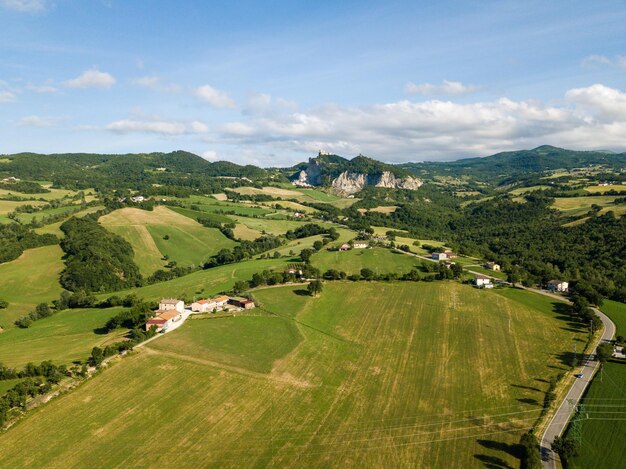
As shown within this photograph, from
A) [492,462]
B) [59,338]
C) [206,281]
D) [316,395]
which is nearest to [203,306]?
[206,281]

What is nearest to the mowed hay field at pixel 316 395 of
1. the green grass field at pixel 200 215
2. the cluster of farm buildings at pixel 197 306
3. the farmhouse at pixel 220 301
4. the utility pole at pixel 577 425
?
the utility pole at pixel 577 425

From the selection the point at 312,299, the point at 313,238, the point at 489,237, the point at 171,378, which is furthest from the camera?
the point at 489,237

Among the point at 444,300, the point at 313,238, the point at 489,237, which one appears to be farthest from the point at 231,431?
the point at 489,237

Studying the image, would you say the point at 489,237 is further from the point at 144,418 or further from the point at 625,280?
the point at 144,418

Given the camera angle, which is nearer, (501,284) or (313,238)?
(501,284)

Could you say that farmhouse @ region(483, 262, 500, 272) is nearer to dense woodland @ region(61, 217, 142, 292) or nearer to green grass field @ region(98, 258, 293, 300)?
green grass field @ region(98, 258, 293, 300)
